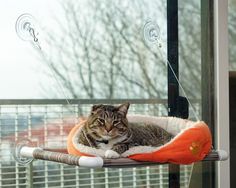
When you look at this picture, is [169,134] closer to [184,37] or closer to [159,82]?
[159,82]

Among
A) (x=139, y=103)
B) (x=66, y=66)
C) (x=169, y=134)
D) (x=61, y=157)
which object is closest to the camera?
(x=61, y=157)

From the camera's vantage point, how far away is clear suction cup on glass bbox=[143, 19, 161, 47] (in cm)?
231

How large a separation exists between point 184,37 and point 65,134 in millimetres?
889

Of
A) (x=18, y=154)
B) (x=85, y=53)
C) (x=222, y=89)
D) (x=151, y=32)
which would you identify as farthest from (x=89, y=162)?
(x=222, y=89)

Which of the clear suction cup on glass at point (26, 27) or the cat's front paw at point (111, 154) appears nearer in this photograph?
the cat's front paw at point (111, 154)

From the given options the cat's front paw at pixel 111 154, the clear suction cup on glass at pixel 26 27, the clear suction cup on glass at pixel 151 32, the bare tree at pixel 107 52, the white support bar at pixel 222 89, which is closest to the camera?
the cat's front paw at pixel 111 154

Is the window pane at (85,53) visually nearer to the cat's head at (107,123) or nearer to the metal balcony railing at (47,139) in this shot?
the metal balcony railing at (47,139)

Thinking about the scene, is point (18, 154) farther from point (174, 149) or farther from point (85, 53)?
point (174, 149)

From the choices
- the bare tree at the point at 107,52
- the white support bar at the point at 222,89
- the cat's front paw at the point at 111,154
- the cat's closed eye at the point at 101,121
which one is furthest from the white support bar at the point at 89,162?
the white support bar at the point at 222,89

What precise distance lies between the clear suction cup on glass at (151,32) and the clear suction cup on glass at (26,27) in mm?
591

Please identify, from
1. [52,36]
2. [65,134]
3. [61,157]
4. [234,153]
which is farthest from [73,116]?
[234,153]

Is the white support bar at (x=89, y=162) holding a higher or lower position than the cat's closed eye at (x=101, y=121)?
lower

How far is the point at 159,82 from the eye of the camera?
7.79 ft

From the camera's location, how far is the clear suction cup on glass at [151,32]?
2.31m
